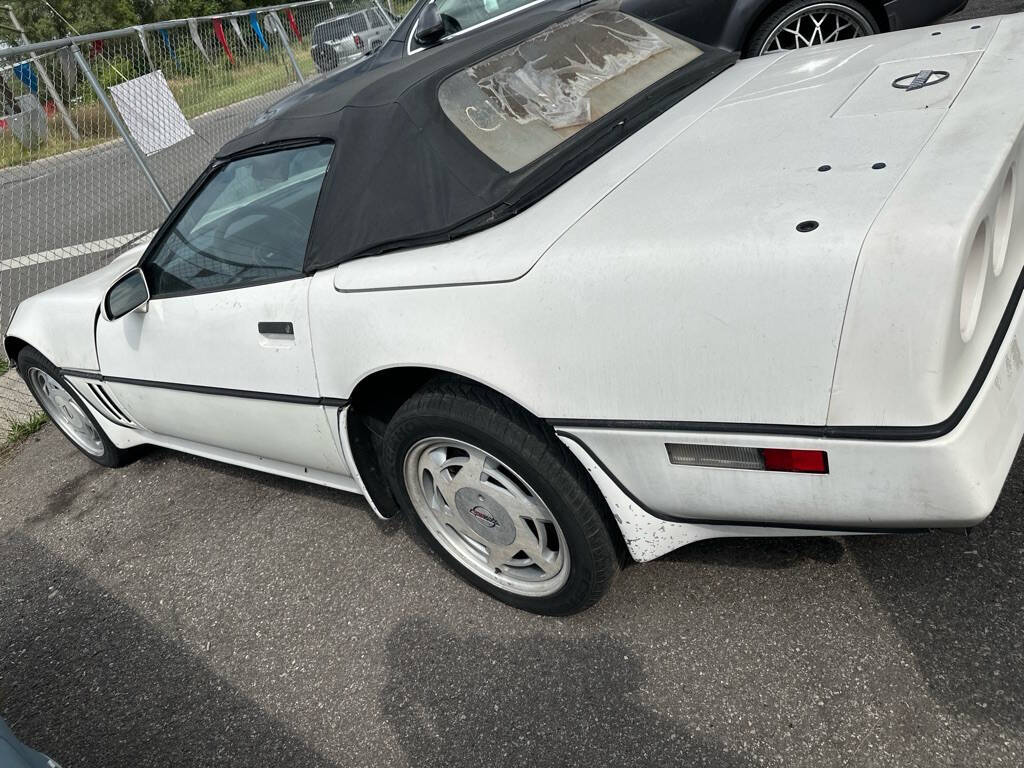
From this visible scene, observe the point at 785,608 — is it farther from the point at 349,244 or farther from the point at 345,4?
the point at 345,4

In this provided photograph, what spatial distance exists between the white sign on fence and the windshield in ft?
13.6

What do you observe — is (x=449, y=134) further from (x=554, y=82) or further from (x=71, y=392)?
(x=71, y=392)

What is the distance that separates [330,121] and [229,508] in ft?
5.69

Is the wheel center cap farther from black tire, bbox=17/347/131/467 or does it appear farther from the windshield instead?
black tire, bbox=17/347/131/467

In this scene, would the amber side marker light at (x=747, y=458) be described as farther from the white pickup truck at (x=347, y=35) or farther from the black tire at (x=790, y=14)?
the white pickup truck at (x=347, y=35)

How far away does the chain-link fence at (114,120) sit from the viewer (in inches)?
227

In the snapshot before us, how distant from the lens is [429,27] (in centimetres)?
596

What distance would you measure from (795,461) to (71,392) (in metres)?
3.32

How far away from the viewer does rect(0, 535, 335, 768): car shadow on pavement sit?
2262 millimetres

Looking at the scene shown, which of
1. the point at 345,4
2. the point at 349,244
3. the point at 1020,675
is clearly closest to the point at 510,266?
the point at 349,244

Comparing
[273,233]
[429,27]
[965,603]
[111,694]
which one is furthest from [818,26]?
[111,694]

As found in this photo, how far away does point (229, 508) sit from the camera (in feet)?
10.9

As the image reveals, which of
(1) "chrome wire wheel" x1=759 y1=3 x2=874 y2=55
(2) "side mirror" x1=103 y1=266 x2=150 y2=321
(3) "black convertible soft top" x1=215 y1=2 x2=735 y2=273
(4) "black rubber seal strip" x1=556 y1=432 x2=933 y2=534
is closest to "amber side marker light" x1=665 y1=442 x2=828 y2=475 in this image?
(4) "black rubber seal strip" x1=556 y1=432 x2=933 y2=534

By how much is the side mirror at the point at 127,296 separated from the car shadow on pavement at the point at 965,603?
8.32ft
